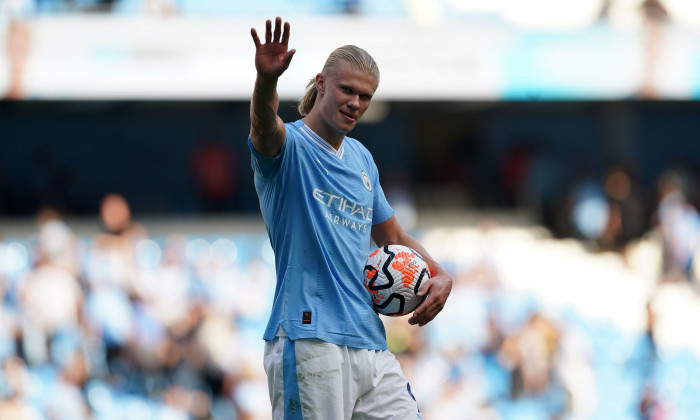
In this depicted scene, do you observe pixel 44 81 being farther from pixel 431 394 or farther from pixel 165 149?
pixel 431 394

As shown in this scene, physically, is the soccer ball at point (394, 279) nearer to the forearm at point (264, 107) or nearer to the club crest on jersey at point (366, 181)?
the club crest on jersey at point (366, 181)

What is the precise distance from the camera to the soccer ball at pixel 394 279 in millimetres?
4008

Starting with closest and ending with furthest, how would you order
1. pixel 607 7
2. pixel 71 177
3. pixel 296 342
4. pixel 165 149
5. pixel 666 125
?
pixel 296 342 → pixel 607 7 → pixel 71 177 → pixel 165 149 → pixel 666 125

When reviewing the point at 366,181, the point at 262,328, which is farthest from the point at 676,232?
the point at 366,181

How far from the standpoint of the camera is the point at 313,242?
3805mm

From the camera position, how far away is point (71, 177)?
55.1 feet

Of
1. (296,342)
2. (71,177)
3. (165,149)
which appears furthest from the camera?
(165,149)

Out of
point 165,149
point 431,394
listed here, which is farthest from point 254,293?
point 165,149

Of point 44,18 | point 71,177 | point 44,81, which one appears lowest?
point 71,177

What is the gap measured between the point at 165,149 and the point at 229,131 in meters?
1.26

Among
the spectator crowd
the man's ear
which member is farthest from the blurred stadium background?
the man's ear

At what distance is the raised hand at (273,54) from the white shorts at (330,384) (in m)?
1.04

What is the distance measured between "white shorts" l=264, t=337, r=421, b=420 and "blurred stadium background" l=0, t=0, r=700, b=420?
23.1 feet

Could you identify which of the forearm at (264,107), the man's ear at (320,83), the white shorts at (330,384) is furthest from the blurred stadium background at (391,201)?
the forearm at (264,107)
